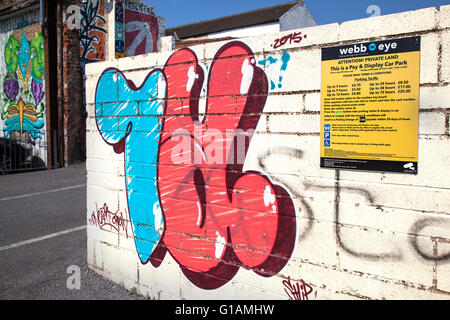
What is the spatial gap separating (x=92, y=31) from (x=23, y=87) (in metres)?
3.61

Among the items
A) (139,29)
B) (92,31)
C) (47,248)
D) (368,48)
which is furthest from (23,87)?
(368,48)

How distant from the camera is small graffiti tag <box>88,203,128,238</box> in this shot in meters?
3.95

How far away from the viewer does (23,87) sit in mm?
13625

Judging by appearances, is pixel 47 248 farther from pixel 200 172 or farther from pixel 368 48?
pixel 368 48

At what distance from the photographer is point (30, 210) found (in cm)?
699

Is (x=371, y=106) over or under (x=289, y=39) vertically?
under

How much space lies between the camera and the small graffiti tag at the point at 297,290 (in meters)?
2.72

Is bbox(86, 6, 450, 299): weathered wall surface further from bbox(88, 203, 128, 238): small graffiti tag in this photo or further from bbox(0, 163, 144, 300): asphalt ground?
bbox(0, 163, 144, 300): asphalt ground

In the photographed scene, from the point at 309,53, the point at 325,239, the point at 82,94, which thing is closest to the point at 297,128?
the point at 309,53

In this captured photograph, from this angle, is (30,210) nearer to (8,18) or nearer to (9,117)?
(9,117)

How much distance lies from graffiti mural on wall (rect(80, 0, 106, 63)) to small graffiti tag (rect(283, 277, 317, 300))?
12.3m

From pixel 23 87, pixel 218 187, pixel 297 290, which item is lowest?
pixel 297 290

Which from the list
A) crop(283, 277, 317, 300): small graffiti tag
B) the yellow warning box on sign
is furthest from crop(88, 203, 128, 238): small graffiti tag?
the yellow warning box on sign

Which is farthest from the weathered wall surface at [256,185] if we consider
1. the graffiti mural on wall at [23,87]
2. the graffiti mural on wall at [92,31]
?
the graffiti mural on wall at [23,87]
